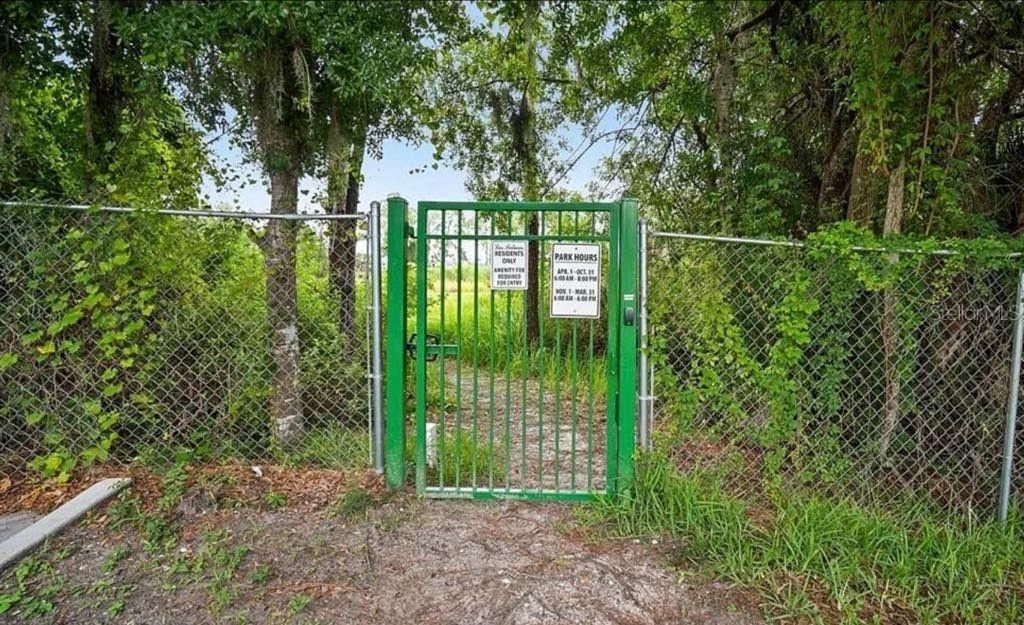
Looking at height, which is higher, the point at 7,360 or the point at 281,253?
the point at 281,253

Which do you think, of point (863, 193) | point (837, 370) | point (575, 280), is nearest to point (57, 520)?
point (575, 280)

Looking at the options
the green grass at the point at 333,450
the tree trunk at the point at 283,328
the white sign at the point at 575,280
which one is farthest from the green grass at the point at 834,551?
the tree trunk at the point at 283,328

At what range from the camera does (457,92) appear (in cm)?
712

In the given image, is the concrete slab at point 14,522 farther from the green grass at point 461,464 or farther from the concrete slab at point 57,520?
the green grass at point 461,464

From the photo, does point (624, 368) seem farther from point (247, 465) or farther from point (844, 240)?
point (247, 465)

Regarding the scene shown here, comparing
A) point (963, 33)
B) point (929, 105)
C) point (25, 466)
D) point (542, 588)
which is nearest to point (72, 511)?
point (25, 466)

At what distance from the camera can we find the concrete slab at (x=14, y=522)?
2.58 meters

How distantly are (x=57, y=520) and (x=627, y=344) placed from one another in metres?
3.02

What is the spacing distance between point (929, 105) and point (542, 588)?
3.37 m

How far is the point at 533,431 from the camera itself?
4.72m

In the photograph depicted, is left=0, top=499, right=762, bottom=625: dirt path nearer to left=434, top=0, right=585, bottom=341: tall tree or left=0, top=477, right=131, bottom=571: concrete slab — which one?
left=0, top=477, right=131, bottom=571: concrete slab

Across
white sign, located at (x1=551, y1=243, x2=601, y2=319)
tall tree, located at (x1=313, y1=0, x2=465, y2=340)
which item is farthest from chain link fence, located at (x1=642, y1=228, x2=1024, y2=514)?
tall tree, located at (x1=313, y1=0, x2=465, y2=340)

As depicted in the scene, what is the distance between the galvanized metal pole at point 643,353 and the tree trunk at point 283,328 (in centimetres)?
223

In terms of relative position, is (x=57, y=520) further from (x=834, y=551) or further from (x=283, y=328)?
(x=834, y=551)
